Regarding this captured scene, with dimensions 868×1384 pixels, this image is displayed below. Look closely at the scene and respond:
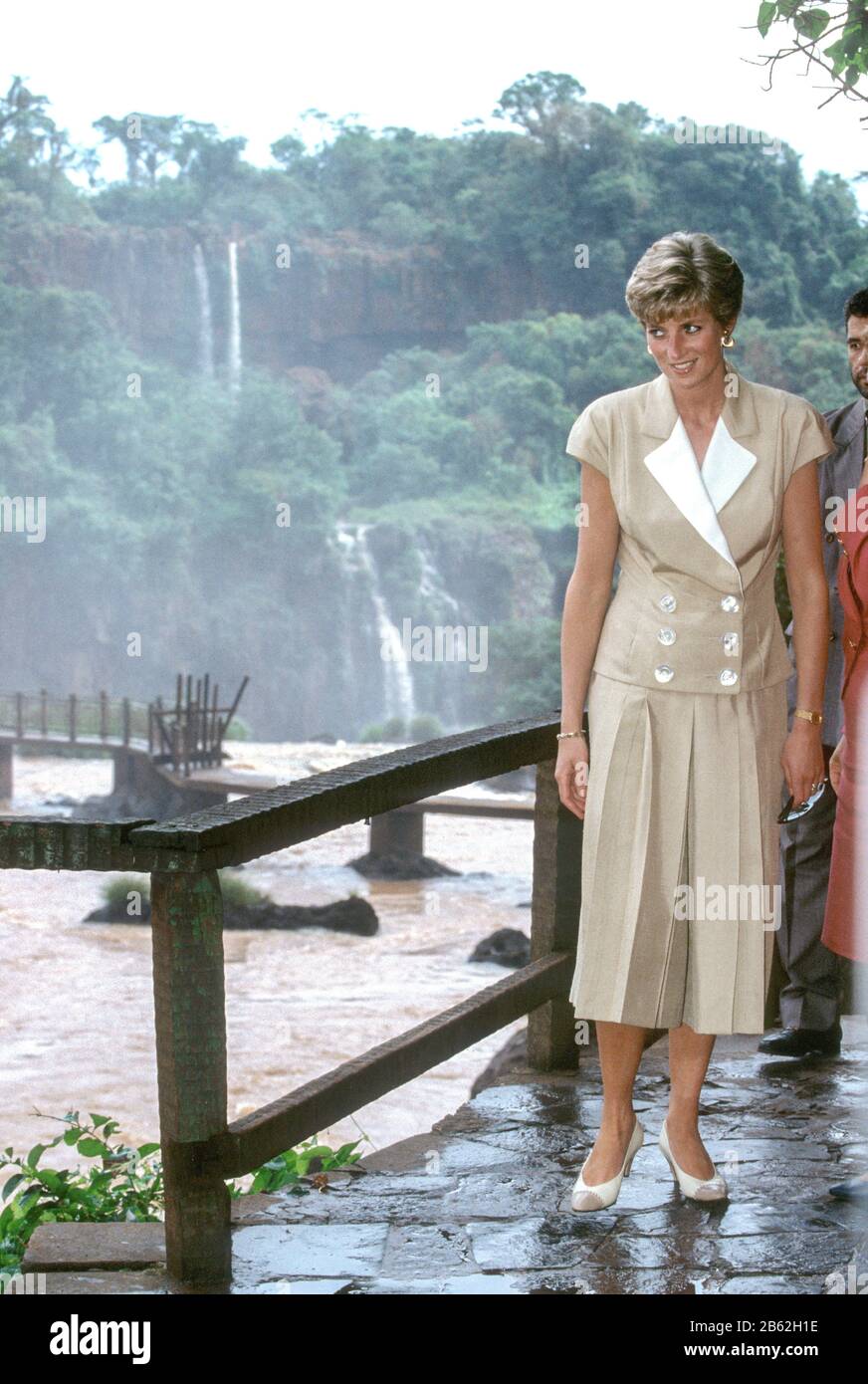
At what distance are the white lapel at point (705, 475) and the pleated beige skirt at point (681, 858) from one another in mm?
208

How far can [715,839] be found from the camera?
213cm

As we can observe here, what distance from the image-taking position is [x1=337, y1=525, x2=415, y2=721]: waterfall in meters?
35.0

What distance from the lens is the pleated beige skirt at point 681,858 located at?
213 cm

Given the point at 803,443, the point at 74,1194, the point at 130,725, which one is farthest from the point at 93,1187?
the point at 130,725

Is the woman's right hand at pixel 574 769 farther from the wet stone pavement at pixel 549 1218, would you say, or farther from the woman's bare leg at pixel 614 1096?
the wet stone pavement at pixel 549 1218

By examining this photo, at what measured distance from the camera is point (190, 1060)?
194 centimetres

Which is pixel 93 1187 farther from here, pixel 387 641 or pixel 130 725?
pixel 387 641

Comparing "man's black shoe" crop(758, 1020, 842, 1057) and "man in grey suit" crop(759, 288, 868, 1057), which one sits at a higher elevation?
"man in grey suit" crop(759, 288, 868, 1057)

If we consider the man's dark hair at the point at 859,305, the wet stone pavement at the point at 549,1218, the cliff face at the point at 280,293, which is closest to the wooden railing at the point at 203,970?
the wet stone pavement at the point at 549,1218

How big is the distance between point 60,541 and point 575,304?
43.4 feet

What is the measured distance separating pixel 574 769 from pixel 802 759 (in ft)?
0.94

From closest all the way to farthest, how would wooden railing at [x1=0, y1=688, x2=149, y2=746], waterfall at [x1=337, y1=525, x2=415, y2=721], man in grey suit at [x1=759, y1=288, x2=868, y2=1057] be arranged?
man in grey suit at [x1=759, y1=288, x2=868, y2=1057], wooden railing at [x1=0, y1=688, x2=149, y2=746], waterfall at [x1=337, y1=525, x2=415, y2=721]

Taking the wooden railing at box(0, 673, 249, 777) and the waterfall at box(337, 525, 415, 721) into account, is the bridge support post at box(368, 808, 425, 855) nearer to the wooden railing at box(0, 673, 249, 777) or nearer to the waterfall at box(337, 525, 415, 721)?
the wooden railing at box(0, 673, 249, 777)

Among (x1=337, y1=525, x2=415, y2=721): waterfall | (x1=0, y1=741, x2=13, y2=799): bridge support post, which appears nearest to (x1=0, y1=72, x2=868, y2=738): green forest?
(x1=337, y1=525, x2=415, y2=721): waterfall
